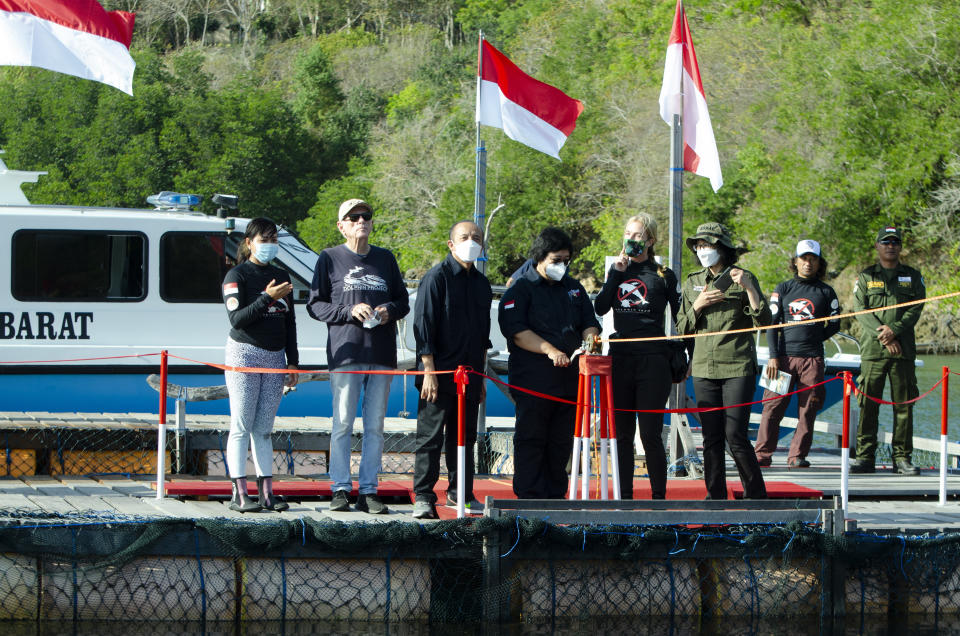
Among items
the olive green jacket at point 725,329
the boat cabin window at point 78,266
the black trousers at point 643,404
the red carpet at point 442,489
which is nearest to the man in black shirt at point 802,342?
the red carpet at point 442,489

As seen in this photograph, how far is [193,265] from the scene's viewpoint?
11609 mm

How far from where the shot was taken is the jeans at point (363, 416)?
7.48 meters

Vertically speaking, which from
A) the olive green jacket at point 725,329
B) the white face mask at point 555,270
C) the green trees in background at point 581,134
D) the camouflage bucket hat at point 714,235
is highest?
the green trees in background at point 581,134

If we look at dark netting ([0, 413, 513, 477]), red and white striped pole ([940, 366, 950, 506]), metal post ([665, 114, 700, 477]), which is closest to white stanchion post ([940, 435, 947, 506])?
red and white striped pole ([940, 366, 950, 506])

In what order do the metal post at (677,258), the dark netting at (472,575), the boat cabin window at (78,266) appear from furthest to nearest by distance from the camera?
the boat cabin window at (78,266) → the metal post at (677,258) → the dark netting at (472,575)

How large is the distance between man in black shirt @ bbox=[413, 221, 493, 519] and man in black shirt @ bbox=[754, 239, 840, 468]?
3.69 m

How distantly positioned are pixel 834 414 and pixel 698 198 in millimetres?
22340

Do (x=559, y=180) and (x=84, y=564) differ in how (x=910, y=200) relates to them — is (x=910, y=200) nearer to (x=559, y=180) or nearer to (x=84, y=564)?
(x=559, y=180)

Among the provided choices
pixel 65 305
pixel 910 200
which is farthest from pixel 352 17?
pixel 65 305

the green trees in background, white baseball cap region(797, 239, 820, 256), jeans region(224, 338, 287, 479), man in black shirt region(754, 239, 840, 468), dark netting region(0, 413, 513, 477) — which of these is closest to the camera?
jeans region(224, 338, 287, 479)

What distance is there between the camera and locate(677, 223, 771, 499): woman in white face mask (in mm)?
7559

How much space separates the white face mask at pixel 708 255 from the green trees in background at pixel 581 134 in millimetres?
10569

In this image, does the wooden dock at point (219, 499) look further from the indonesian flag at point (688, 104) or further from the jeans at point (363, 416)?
the indonesian flag at point (688, 104)

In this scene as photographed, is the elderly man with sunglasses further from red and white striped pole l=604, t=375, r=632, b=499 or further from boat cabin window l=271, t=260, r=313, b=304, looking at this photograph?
boat cabin window l=271, t=260, r=313, b=304
